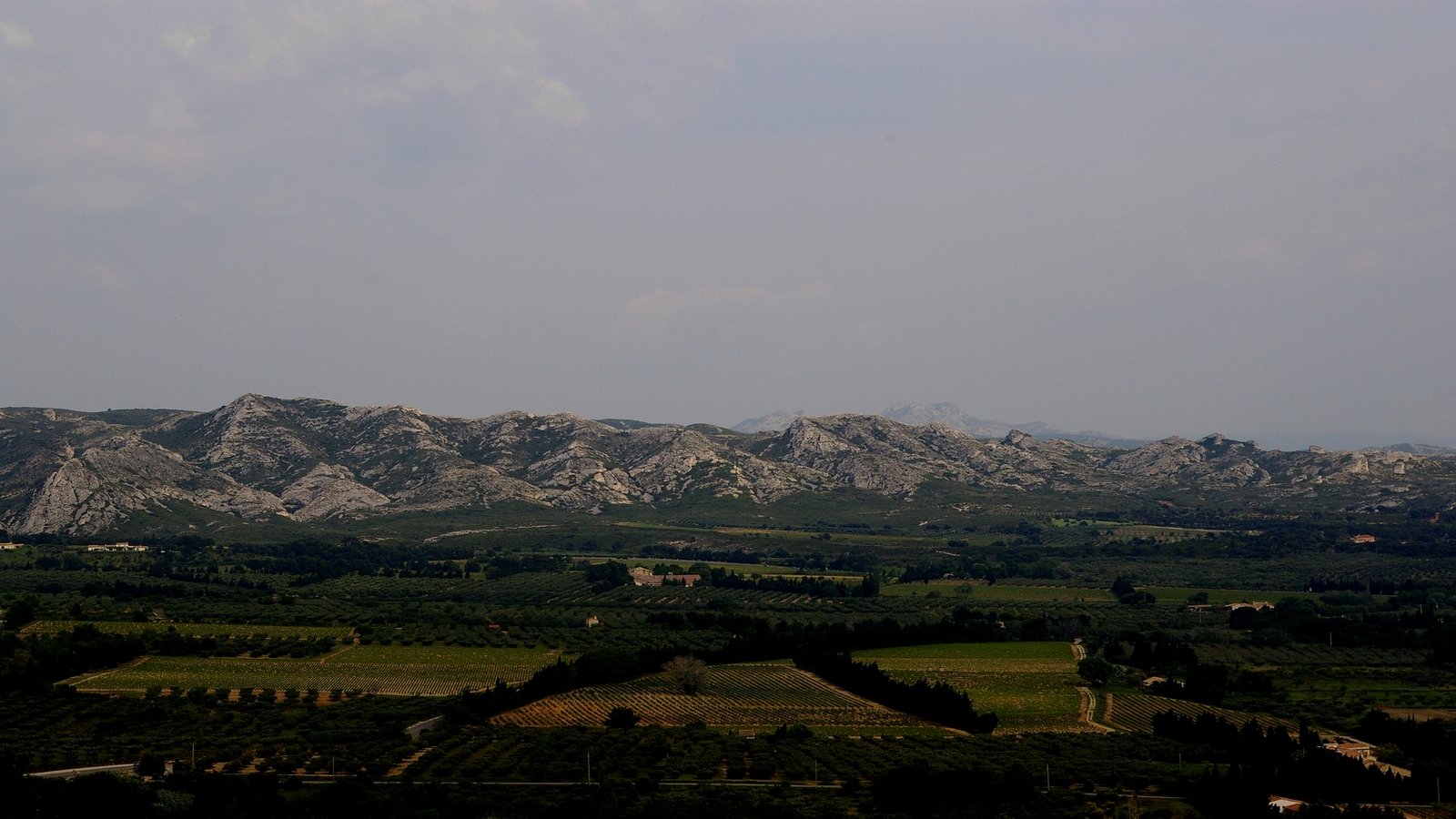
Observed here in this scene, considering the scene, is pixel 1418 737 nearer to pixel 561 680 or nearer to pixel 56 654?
pixel 561 680

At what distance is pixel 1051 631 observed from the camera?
502 ft

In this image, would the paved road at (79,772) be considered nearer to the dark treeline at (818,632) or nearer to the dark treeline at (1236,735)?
the dark treeline at (818,632)

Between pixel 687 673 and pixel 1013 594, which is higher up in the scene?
pixel 687 673

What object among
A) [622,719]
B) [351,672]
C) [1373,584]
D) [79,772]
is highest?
[1373,584]

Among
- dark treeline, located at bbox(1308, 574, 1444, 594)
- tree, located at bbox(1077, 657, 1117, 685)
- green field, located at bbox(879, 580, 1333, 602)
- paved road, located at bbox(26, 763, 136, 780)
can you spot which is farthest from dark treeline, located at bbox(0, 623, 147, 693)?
dark treeline, located at bbox(1308, 574, 1444, 594)

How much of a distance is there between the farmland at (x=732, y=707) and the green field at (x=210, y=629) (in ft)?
145

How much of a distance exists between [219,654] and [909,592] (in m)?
104

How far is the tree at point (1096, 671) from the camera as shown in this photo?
392 feet

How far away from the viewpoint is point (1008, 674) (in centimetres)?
12375

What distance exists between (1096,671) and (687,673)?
39211 mm

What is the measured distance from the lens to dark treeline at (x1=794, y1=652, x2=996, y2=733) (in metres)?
101

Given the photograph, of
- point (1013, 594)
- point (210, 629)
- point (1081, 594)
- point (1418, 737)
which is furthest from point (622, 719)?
point (1081, 594)

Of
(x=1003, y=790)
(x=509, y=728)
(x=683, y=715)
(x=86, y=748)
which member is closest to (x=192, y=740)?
(x=86, y=748)

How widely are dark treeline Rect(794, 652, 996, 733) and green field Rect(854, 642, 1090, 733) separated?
2.69 meters
